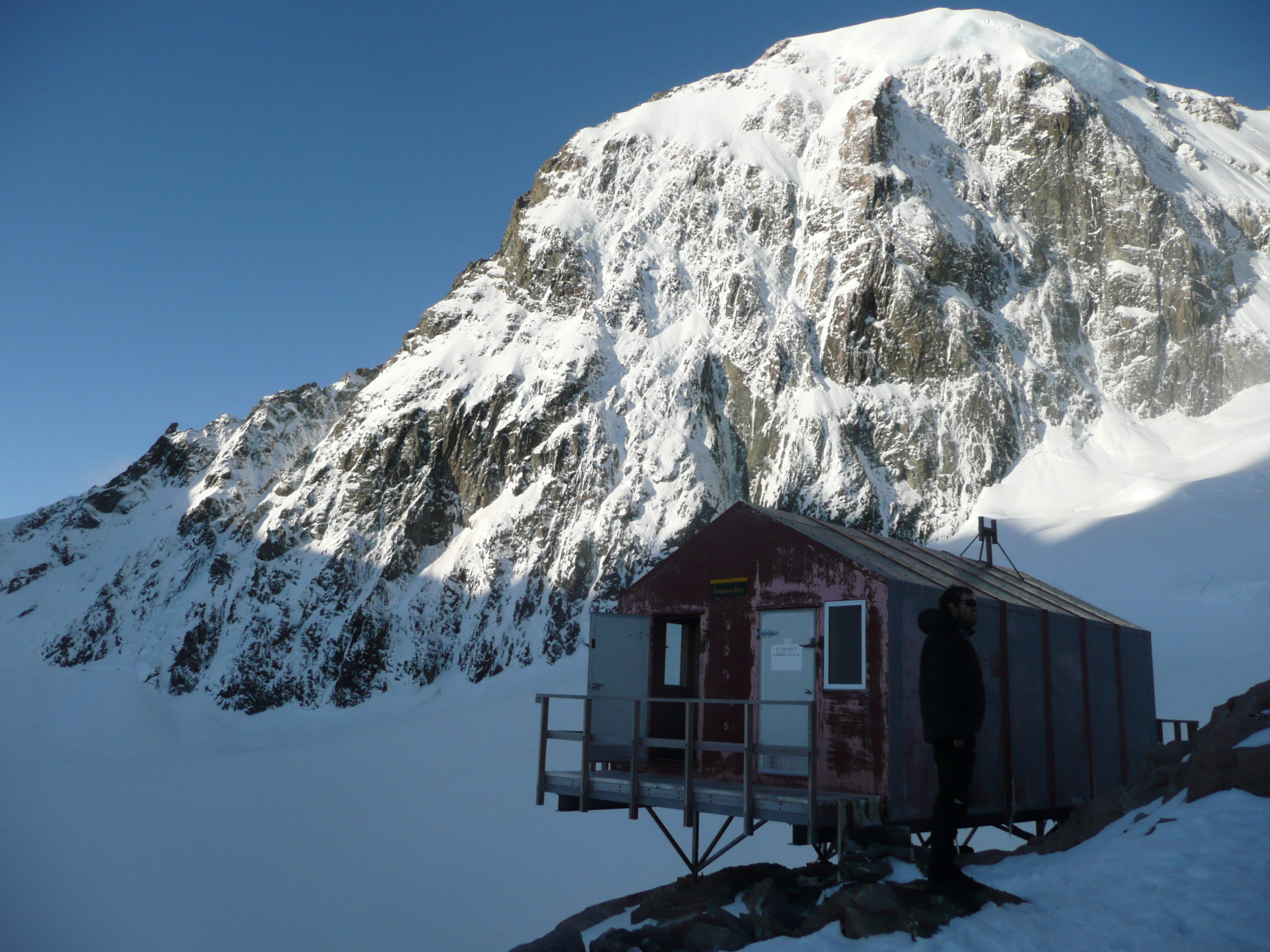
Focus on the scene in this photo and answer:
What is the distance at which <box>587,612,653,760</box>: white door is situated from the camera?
1454 centimetres

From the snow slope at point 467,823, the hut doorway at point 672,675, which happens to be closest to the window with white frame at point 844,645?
the snow slope at point 467,823

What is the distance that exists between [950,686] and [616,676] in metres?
7.86

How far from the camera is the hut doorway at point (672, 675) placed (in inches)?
613

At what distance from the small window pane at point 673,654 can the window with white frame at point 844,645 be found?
3667mm

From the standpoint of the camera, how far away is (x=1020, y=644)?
14383 millimetres

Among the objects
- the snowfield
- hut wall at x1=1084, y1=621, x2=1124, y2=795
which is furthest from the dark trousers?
the snowfield

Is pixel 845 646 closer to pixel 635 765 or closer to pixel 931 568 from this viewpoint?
pixel 635 765

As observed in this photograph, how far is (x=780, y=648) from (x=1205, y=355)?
5621 cm

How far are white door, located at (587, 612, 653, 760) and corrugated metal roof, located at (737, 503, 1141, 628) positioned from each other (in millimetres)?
2795

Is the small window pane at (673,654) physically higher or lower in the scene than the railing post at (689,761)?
higher

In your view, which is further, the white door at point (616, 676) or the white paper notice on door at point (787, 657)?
the white door at point (616, 676)

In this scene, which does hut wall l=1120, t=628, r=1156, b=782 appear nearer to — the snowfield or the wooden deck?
the wooden deck

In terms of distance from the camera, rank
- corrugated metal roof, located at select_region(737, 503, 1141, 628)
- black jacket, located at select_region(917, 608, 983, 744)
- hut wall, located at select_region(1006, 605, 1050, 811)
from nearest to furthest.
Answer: black jacket, located at select_region(917, 608, 983, 744)
corrugated metal roof, located at select_region(737, 503, 1141, 628)
hut wall, located at select_region(1006, 605, 1050, 811)

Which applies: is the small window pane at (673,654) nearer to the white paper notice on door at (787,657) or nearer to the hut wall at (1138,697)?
the white paper notice on door at (787,657)
